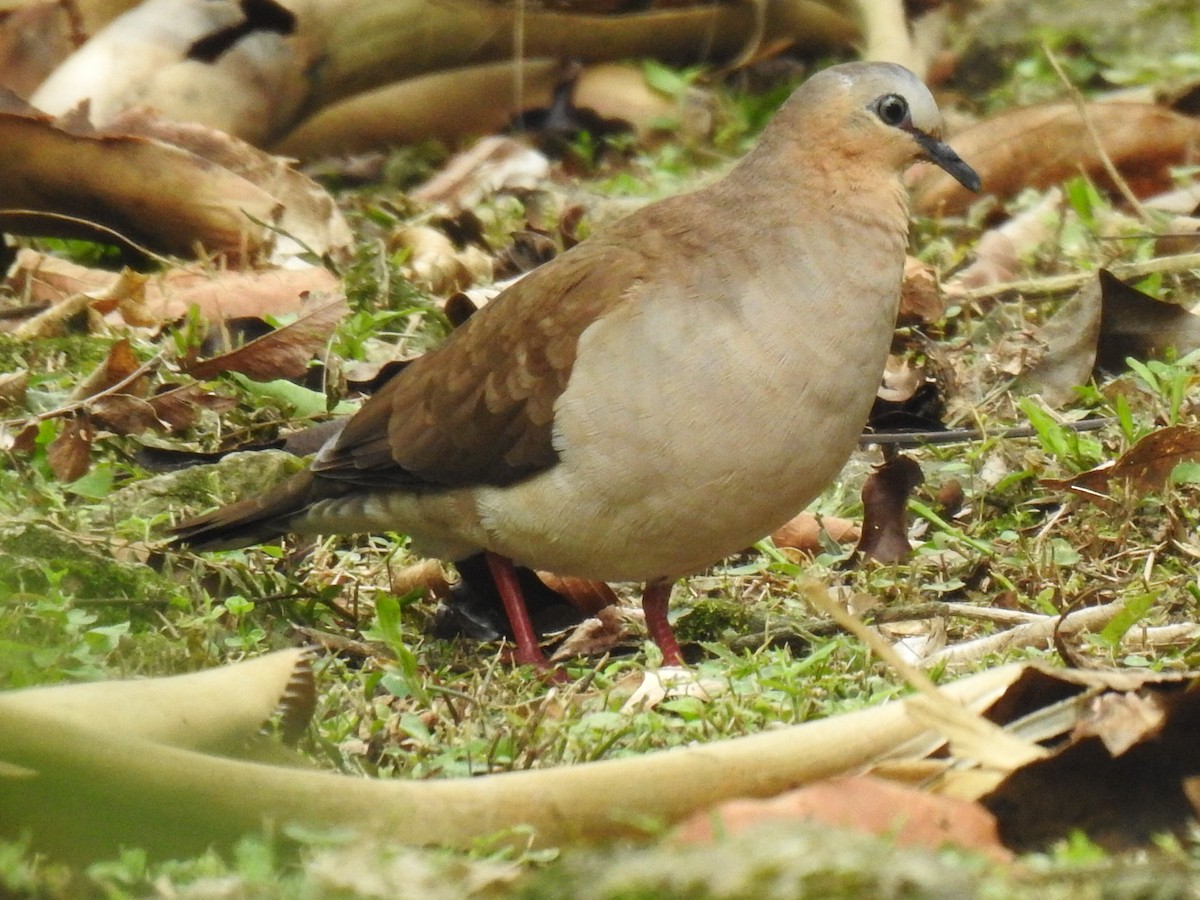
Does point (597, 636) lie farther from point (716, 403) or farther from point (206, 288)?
point (206, 288)

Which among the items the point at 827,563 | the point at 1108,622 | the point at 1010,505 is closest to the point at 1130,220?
the point at 1010,505

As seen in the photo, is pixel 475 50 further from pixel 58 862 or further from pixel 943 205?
pixel 58 862

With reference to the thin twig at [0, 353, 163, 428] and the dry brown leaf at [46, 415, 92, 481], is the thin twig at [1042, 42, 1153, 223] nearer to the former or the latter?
the thin twig at [0, 353, 163, 428]

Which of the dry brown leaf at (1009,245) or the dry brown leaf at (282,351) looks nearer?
the dry brown leaf at (282,351)

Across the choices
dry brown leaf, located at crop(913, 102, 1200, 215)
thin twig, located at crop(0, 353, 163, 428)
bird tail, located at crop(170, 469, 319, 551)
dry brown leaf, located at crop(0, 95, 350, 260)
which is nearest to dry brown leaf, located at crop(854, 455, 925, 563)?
bird tail, located at crop(170, 469, 319, 551)

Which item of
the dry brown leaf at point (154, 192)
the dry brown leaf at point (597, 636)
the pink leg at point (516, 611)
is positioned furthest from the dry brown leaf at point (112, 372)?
the dry brown leaf at point (597, 636)

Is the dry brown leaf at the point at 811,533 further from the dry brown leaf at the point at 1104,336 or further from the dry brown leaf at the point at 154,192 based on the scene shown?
the dry brown leaf at the point at 154,192
